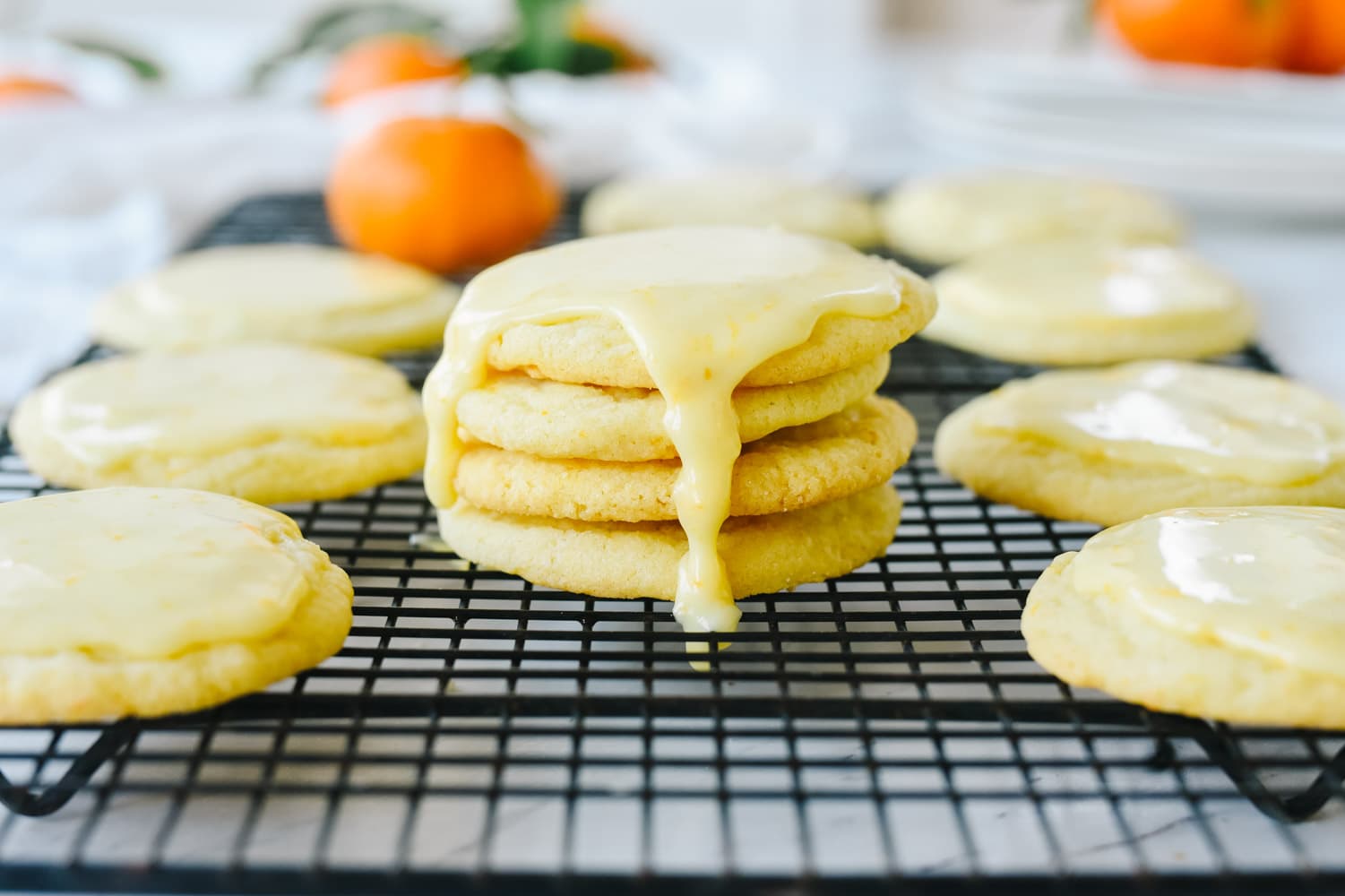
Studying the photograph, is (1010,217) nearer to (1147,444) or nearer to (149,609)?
(1147,444)

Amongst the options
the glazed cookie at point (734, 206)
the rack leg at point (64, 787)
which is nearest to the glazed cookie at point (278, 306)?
the glazed cookie at point (734, 206)

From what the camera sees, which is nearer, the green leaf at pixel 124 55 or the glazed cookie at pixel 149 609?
the glazed cookie at pixel 149 609

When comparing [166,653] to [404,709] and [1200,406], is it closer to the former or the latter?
[404,709]

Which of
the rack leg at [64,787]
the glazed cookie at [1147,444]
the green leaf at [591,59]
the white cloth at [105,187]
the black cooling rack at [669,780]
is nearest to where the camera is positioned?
the black cooling rack at [669,780]

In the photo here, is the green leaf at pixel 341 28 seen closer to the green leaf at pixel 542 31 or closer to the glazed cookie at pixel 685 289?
the green leaf at pixel 542 31

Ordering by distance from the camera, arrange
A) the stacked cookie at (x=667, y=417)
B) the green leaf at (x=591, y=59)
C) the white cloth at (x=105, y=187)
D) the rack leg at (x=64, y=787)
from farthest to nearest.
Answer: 1. the green leaf at (x=591, y=59)
2. the white cloth at (x=105, y=187)
3. the stacked cookie at (x=667, y=417)
4. the rack leg at (x=64, y=787)

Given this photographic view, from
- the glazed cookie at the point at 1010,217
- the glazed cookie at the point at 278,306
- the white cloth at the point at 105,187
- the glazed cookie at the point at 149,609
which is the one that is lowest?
the white cloth at the point at 105,187
